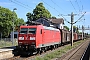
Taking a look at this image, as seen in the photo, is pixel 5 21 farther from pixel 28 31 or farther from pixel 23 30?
pixel 28 31

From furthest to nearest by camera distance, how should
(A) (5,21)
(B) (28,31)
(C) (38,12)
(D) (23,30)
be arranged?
(C) (38,12), (A) (5,21), (D) (23,30), (B) (28,31)

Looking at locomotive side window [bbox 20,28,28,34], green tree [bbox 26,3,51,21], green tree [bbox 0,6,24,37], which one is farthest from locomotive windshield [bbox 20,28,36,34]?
green tree [bbox 26,3,51,21]

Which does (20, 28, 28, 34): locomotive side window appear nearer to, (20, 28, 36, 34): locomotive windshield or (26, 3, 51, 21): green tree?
(20, 28, 36, 34): locomotive windshield

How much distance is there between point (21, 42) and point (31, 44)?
1.13m

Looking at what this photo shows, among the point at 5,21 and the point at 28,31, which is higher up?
the point at 5,21

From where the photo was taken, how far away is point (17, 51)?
2305 cm

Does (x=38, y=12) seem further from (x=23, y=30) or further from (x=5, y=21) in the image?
(x=23, y=30)

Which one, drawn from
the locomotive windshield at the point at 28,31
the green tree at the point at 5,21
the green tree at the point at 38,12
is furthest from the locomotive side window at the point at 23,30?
the green tree at the point at 38,12

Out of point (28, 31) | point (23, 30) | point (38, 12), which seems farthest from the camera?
point (38, 12)

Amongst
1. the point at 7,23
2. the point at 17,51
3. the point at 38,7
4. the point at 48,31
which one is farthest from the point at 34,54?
the point at 38,7

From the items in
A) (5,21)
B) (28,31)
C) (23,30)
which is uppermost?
(5,21)

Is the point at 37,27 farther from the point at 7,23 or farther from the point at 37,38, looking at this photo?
the point at 7,23

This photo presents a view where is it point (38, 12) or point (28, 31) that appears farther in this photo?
point (38, 12)

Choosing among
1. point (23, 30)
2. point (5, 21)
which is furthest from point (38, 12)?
point (23, 30)
